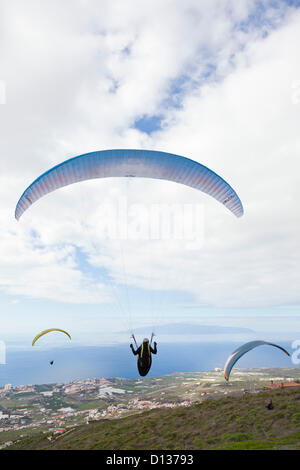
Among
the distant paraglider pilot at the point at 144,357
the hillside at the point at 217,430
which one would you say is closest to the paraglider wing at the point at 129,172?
the distant paraglider pilot at the point at 144,357

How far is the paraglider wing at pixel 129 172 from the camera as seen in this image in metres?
9.86

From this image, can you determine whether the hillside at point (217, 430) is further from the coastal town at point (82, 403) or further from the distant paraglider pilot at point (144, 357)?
the coastal town at point (82, 403)

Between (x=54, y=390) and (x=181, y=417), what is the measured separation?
8702 centimetres

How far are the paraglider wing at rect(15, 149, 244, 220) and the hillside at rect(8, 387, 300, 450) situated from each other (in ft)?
36.5

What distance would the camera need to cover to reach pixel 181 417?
21078 mm

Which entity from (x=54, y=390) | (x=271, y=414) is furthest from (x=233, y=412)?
(x=54, y=390)

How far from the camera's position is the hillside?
12.1 m

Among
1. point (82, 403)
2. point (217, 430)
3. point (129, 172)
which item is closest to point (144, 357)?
point (129, 172)

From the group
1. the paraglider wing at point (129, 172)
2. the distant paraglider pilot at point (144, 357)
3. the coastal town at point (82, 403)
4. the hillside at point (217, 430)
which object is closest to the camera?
the paraglider wing at point (129, 172)

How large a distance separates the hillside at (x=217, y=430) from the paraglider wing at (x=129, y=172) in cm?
1113

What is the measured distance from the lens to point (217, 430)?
15.5 metres

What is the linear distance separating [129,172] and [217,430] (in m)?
16.7

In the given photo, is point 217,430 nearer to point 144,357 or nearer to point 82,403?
point 144,357
